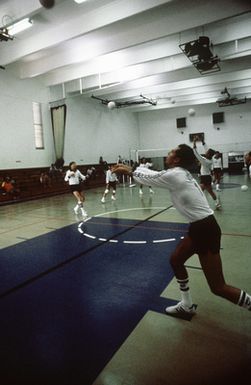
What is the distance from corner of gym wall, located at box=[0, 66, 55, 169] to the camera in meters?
13.7

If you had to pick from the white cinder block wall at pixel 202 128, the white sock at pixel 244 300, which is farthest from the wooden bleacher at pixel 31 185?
the white cinder block wall at pixel 202 128

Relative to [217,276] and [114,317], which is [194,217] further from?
[114,317]

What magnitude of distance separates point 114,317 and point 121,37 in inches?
432

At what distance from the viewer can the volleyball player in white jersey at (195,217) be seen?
2.26 metres

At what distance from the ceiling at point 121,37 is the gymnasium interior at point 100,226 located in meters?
0.05

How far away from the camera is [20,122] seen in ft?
47.8

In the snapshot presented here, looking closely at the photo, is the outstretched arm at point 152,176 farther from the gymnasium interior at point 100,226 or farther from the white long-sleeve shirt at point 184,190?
the gymnasium interior at point 100,226

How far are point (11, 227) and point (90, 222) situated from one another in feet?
7.29

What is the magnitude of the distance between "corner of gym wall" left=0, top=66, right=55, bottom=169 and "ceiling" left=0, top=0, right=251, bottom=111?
27.3 inches

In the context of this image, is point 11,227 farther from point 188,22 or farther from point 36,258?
point 188,22

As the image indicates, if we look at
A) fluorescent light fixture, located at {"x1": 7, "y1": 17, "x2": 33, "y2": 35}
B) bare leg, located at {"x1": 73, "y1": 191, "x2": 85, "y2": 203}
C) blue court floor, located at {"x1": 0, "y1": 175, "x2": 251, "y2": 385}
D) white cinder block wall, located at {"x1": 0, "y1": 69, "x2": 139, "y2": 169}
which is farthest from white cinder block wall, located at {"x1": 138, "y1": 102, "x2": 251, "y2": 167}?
blue court floor, located at {"x1": 0, "y1": 175, "x2": 251, "y2": 385}

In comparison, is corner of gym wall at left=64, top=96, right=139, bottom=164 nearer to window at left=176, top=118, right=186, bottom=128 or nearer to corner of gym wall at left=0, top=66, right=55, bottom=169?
corner of gym wall at left=0, top=66, right=55, bottom=169

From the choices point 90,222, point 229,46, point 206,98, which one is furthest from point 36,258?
point 206,98

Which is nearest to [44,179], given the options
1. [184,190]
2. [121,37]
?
[121,37]
